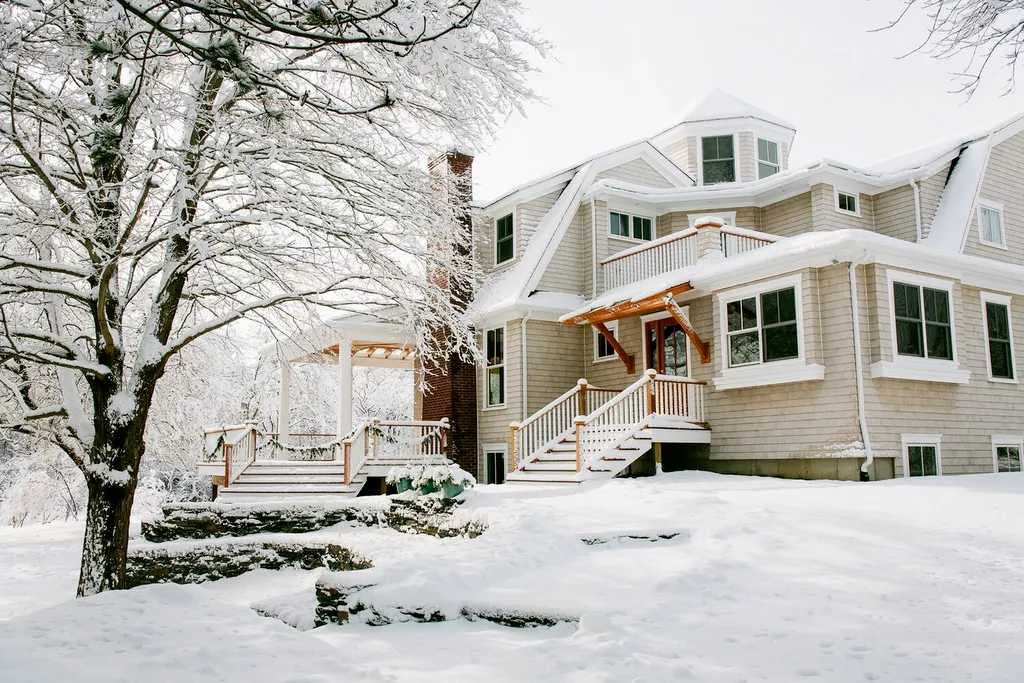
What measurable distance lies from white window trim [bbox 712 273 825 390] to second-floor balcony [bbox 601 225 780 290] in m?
1.59

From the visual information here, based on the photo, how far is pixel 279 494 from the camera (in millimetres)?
16750

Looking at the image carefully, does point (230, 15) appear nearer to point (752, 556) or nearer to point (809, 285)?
point (752, 556)

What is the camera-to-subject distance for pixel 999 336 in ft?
52.1

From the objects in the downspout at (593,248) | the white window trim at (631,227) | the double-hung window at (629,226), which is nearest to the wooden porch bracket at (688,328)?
the downspout at (593,248)

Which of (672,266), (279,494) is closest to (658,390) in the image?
(672,266)

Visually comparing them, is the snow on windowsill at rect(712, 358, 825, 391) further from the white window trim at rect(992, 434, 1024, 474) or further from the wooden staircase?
the white window trim at rect(992, 434, 1024, 474)

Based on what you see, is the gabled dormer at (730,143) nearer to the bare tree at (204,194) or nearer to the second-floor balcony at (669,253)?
the second-floor balcony at (669,253)

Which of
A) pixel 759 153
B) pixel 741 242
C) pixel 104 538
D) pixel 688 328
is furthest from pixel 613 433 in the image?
pixel 759 153

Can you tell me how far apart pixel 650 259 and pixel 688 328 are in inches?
109

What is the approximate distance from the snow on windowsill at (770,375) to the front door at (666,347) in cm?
167

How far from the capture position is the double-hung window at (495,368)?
62.6 ft

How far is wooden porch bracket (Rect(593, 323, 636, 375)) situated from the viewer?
17.6 meters

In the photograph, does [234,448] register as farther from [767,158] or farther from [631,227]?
[767,158]

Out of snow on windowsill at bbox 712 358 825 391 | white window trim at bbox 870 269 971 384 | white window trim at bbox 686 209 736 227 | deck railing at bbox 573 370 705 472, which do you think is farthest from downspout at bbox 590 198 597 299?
white window trim at bbox 870 269 971 384
